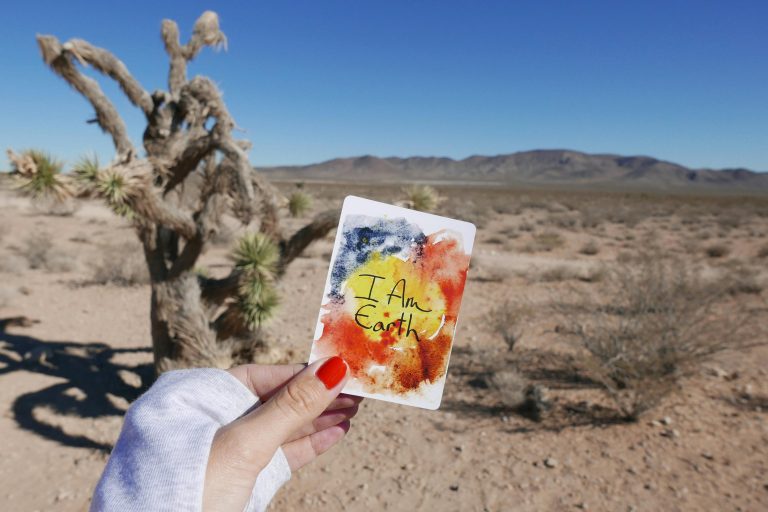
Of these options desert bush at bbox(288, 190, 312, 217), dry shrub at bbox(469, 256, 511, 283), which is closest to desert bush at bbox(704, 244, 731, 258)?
dry shrub at bbox(469, 256, 511, 283)

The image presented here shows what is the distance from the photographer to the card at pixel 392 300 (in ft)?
6.24

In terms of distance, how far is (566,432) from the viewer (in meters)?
4.88

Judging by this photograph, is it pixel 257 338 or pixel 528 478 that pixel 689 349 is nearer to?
pixel 528 478

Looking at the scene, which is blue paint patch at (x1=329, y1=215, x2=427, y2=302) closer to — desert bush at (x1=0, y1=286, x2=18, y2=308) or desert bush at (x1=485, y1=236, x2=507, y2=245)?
desert bush at (x1=0, y1=286, x2=18, y2=308)

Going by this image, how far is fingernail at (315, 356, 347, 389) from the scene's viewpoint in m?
1.70

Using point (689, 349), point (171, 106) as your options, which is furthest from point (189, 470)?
point (689, 349)

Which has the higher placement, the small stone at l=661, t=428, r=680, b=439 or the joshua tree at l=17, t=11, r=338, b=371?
the joshua tree at l=17, t=11, r=338, b=371

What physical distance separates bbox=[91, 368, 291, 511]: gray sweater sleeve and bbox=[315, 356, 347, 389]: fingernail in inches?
15.4

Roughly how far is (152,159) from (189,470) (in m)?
4.29

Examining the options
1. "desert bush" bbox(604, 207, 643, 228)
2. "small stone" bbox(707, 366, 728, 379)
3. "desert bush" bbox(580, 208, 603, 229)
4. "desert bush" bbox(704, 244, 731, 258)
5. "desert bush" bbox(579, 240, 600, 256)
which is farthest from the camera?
"desert bush" bbox(604, 207, 643, 228)

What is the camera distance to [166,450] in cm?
138

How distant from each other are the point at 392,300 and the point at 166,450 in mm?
961

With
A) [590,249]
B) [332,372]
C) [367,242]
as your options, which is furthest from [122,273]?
[590,249]

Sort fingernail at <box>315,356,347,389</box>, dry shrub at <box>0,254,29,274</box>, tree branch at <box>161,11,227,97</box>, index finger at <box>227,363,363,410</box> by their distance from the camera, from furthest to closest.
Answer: dry shrub at <box>0,254,29,274</box> < tree branch at <box>161,11,227,97</box> < index finger at <box>227,363,363,410</box> < fingernail at <box>315,356,347,389</box>
